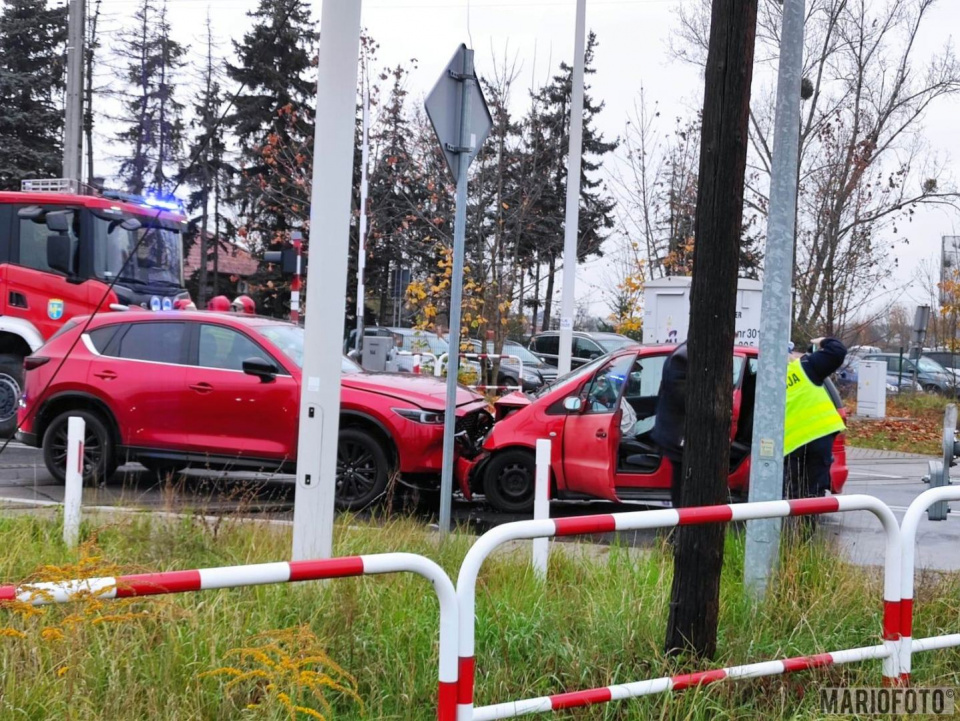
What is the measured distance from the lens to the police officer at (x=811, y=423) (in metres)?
7.25

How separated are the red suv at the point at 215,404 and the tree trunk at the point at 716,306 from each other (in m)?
4.85

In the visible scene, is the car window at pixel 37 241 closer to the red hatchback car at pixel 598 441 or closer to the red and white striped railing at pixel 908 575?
the red hatchback car at pixel 598 441

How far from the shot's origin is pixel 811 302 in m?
22.0

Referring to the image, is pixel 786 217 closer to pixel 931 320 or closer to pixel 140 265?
pixel 140 265

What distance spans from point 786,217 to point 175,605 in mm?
3665

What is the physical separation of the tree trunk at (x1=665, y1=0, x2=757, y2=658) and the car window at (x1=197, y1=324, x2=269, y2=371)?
5934 mm

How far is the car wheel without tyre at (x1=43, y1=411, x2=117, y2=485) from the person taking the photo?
32.4 feet

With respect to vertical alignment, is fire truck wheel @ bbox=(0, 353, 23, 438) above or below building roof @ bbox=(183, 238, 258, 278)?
below

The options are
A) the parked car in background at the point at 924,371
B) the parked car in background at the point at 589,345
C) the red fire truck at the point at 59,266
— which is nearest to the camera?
the red fire truck at the point at 59,266

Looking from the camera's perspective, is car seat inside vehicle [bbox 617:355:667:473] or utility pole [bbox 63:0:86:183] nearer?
car seat inside vehicle [bbox 617:355:667:473]

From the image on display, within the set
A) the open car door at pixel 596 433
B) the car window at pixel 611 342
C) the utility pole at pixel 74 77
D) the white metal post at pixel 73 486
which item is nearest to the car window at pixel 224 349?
the white metal post at pixel 73 486

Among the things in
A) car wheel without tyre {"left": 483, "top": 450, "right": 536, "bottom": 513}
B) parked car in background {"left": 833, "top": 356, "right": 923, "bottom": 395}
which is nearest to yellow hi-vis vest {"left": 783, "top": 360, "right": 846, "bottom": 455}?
car wheel without tyre {"left": 483, "top": 450, "right": 536, "bottom": 513}

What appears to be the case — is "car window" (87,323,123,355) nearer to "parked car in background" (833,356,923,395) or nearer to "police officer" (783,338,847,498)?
"police officer" (783,338,847,498)

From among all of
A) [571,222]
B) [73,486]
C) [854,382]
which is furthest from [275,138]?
[73,486]
